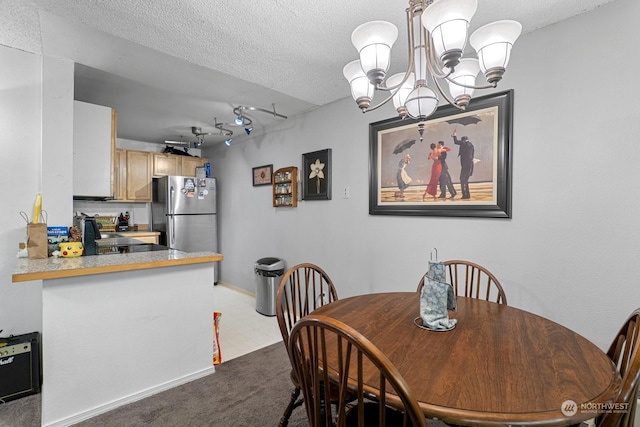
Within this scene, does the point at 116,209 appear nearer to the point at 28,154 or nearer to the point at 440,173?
the point at 28,154

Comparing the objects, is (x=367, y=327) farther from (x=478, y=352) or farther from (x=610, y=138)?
(x=610, y=138)

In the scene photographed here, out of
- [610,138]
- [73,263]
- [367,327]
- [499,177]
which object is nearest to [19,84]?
[73,263]

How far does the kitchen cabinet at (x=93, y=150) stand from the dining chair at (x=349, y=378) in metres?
2.45

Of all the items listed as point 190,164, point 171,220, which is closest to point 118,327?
point 171,220

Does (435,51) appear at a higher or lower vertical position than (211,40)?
lower

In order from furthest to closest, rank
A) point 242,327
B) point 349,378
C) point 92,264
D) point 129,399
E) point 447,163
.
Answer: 1. point 242,327
2. point 447,163
3. point 129,399
4. point 92,264
5. point 349,378

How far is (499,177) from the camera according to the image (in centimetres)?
198

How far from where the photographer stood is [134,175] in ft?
14.6

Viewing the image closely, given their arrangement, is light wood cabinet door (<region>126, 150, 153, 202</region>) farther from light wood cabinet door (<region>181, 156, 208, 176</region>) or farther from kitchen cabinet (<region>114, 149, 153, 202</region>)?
light wood cabinet door (<region>181, 156, 208, 176</region>)

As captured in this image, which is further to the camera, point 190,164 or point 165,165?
point 190,164

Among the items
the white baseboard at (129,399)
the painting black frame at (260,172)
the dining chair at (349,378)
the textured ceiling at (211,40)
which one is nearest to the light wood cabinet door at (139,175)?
the textured ceiling at (211,40)

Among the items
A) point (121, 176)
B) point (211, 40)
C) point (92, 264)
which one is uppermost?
point (211, 40)

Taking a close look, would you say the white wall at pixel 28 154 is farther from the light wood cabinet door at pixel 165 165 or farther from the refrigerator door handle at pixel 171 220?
the light wood cabinet door at pixel 165 165

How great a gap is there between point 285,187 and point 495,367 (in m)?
3.00
